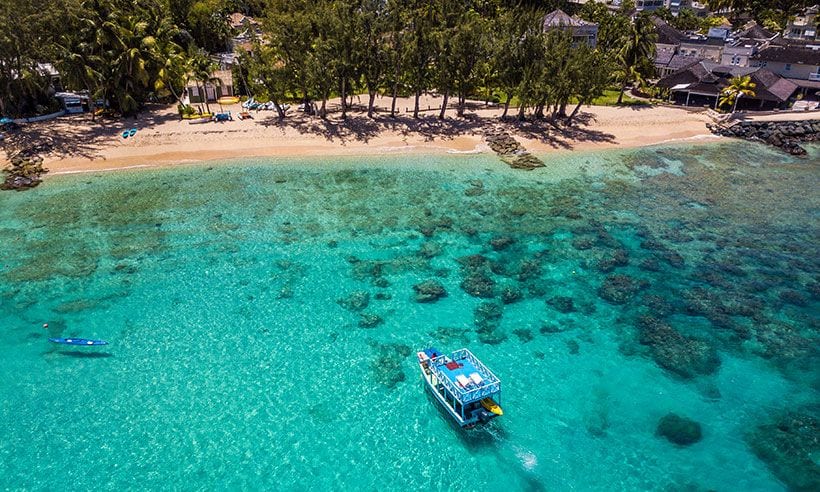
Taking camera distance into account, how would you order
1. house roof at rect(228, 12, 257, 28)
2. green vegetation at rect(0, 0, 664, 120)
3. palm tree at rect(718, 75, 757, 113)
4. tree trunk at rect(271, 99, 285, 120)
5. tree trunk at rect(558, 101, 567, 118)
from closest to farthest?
green vegetation at rect(0, 0, 664, 120)
tree trunk at rect(271, 99, 285, 120)
tree trunk at rect(558, 101, 567, 118)
palm tree at rect(718, 75, 757, 113)
house roof at rect(228, 12, 257, 28)

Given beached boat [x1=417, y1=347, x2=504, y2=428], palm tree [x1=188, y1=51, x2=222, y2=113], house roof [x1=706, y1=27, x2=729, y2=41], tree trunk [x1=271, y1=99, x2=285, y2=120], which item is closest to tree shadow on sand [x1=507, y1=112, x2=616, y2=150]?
tree trunk [x1=271, y1=99, x2=285, y2=120]

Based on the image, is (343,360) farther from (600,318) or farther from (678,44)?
(678,44)

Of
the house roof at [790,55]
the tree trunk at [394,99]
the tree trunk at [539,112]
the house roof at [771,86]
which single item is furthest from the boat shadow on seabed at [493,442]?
the house roof at [790,55]

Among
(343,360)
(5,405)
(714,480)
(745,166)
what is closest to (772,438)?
(714,480)

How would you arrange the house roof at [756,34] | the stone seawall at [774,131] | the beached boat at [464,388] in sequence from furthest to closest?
1. the house roof at [756,34]
2. the stone seawall at [774,131]
3. the beached boat at [464,388]

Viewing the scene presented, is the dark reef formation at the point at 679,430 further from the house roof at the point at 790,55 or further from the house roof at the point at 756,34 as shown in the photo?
the house roof at the point at 756,34

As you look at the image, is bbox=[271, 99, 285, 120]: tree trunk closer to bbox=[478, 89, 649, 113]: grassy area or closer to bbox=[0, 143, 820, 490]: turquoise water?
bbox=[0, 143, 820, 490]: turquoise water
